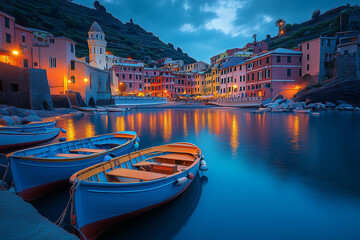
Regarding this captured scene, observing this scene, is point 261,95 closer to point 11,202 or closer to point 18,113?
point 18,113

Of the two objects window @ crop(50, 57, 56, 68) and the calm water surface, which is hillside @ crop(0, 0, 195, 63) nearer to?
window @ crop(50, 57, 56, 68)

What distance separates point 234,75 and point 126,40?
85.2 meters

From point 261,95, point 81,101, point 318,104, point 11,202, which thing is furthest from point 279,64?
point 11,202

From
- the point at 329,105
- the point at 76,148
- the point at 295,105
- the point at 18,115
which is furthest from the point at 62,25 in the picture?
the point at 76,148

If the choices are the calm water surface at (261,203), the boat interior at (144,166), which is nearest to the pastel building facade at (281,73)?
the calm water surface at (261,203)

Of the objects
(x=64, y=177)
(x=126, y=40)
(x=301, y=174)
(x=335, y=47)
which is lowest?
(x=301, y=174)

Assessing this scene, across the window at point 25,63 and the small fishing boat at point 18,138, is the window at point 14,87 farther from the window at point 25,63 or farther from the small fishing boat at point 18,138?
the small fishing boat at point 18,138

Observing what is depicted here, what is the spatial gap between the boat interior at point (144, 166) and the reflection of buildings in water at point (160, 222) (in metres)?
0.88

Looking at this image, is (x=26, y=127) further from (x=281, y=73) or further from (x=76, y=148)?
(x=281, y=73)

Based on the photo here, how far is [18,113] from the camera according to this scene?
19.9 m

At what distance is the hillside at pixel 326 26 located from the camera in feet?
188

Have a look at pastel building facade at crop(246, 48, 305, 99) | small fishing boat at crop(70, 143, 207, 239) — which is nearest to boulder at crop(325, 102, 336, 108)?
pastel building facade at crop(246, 48, 305, 99)

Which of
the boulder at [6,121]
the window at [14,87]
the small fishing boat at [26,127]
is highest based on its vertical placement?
the window at [14,87]

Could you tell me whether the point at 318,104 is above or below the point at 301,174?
above
